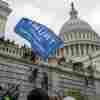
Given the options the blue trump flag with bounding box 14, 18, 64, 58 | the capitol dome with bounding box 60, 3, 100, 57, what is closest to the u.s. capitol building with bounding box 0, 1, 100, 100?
the blue trump flag with bounding box 14, 18, 64, 58

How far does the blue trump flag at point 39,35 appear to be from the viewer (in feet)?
40.5

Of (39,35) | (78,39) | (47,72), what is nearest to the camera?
(39,35)

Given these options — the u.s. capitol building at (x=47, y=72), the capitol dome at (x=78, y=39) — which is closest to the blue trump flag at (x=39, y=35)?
the u.s. capitol building at (x=47, y=72)

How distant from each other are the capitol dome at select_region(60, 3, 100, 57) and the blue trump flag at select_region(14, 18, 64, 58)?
3912 centimetres

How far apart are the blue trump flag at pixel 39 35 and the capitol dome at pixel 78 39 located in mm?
39121

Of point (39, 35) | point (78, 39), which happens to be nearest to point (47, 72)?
point (39, 35)

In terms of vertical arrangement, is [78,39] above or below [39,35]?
above

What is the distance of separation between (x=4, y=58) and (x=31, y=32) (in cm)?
769

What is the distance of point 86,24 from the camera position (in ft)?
204

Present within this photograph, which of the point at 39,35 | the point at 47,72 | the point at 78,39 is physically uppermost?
Result: the point at 78,39

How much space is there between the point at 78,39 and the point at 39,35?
4444 centimetres

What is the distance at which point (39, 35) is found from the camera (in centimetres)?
1252

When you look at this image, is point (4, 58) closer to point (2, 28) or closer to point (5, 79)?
point (5, 79)

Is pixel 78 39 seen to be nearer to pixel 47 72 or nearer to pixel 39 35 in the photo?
pixel 47 72
